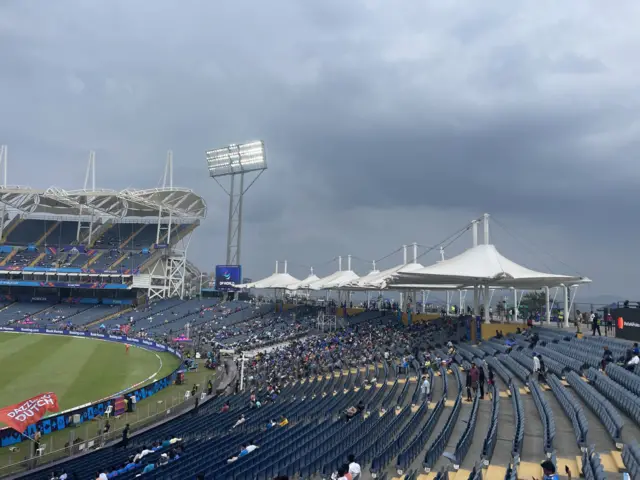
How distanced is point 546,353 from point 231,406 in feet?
45.1

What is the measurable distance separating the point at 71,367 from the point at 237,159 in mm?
42842

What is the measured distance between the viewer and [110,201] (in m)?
68.3

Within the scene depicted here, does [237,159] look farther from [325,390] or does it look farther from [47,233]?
[325,390]

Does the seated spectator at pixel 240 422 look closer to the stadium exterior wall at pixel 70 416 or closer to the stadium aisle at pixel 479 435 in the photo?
the stadium exterior wall at pixel 70 416

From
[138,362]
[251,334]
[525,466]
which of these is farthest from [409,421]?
[251,334]

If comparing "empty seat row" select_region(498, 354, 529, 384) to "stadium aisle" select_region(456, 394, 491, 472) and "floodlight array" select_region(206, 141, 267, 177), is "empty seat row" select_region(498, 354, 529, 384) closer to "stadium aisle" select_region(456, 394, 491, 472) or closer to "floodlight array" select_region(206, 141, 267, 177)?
"stadium aisle" select_region(456, 394, 491, 472)

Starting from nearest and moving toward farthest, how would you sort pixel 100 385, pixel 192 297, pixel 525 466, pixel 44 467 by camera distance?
pixel 525 466, pixel 44 467, pixel 100 385, pixel 192 297

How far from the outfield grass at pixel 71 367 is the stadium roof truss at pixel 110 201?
21931 millimetres

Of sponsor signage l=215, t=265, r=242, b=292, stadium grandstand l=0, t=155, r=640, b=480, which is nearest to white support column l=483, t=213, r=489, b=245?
stadium grandstand l=0, t=155, r=640, b=480

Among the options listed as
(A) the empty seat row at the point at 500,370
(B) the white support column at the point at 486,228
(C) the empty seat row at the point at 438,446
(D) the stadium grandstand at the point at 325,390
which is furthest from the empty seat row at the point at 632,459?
(B) the white support column at the point at 486,228

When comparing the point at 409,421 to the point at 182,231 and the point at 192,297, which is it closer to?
the point at 192,297

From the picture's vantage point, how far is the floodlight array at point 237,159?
228ft

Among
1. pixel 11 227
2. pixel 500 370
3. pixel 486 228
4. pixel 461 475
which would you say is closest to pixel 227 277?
pixel 11 227

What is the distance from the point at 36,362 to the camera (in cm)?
3444
